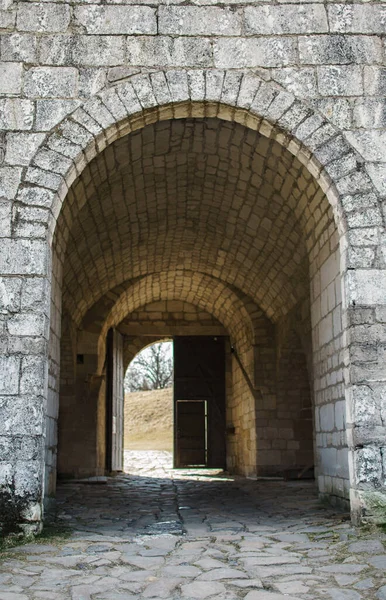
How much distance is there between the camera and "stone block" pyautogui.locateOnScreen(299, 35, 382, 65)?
5352mm

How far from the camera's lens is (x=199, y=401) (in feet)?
43.8

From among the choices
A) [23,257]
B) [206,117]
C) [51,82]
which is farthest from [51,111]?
[206,117]

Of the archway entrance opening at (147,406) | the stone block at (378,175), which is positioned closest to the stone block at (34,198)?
the stone block at (378,175)

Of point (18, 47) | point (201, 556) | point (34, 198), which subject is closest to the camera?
point (201, 556)

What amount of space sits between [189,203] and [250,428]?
4573mm

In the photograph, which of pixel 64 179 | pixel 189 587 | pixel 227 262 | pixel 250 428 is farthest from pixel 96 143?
pixel 250 428

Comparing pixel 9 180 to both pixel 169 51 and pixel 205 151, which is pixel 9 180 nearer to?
pixel 169 51

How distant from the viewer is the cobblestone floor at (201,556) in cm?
339

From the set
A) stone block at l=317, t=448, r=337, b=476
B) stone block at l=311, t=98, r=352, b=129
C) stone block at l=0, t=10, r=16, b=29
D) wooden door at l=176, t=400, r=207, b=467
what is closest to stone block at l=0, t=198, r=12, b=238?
stone block at l=0, t=10, r=16, b=29

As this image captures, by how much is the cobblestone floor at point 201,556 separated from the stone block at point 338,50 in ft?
11.7

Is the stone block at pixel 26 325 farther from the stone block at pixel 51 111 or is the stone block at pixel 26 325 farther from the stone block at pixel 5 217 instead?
the stone block at pixel 51 111

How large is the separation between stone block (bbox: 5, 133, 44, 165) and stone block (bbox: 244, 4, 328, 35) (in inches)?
74.8

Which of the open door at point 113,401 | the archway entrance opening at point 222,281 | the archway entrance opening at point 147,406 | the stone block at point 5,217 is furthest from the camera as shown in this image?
the archway entrance opening at point 147,406

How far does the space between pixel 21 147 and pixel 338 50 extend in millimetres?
2618
